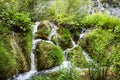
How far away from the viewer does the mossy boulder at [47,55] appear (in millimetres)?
6938

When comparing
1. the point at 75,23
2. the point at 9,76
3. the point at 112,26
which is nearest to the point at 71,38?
the point at 75,23

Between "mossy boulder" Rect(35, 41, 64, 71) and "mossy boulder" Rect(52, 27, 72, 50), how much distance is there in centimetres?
72

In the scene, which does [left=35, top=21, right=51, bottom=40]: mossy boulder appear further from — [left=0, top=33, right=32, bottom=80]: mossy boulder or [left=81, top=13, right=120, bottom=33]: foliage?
[left=81, top=13, right=120, bottom=33]: foliage

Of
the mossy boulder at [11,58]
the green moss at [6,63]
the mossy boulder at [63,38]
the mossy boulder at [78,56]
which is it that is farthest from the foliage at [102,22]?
the green moss at [6,63]

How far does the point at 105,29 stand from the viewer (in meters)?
8.87

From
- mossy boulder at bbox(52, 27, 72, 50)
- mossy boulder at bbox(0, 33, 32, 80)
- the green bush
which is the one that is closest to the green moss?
mossy boulder at bbox(0, 33, 32, 80)

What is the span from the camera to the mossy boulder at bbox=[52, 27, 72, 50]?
26.6ft

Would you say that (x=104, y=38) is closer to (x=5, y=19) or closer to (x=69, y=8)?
(x=69, y=8)

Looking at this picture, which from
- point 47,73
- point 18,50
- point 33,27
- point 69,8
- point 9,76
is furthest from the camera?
point 69,8

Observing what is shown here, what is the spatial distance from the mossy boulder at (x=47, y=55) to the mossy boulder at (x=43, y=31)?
0.51m

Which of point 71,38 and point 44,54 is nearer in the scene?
point 44,54

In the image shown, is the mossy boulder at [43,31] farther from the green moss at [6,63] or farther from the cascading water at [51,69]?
the green moss at [6,63]

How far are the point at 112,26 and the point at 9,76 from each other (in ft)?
14.3

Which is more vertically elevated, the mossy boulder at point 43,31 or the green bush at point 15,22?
the green bush at point 15,22
